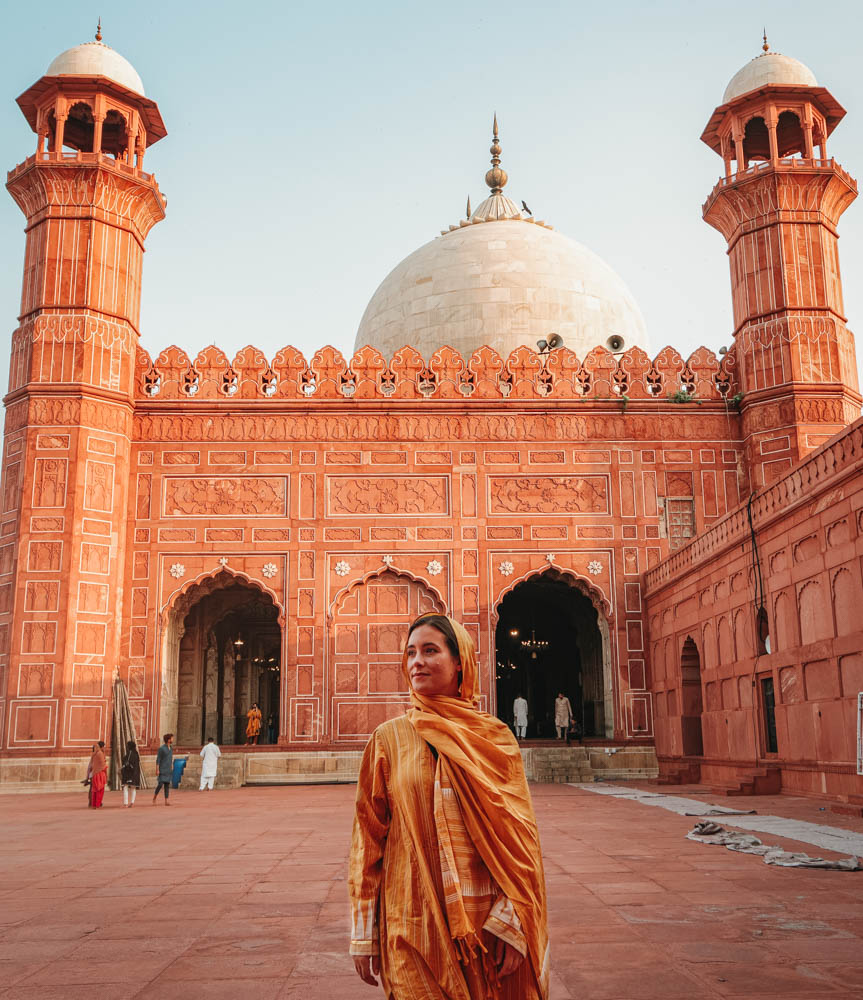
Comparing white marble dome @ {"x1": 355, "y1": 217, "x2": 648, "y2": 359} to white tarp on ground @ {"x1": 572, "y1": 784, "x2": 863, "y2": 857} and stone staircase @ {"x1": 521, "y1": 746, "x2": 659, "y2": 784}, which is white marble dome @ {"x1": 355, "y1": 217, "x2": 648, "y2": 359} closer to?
stone staircase @ {"x1": 521, "y1": 746, "x2": 659, "y2": 784}

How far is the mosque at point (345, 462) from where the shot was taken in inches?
617

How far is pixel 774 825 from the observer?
797cm

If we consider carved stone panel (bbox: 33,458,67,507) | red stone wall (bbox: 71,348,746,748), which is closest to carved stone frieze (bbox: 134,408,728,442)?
red stone wall (bbox: 71,348,746,748)

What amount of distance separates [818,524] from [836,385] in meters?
6.76

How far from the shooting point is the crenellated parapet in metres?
17.0

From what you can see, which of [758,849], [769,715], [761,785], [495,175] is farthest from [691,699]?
[495,175]

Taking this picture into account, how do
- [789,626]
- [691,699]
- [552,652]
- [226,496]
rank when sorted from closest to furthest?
1. [789,626]
2. [691,699]
3. [226,496]
4. [552,652]

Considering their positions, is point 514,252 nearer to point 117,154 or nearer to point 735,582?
point 117,154

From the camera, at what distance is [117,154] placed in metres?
18.5

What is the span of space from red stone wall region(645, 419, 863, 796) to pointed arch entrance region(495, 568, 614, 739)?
2.88 metres

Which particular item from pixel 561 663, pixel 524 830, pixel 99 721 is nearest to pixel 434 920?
pixel 524 830

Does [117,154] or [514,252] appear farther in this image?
[514,252]

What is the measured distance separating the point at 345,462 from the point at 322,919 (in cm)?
1242

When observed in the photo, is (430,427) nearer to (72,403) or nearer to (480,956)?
(72,403)
